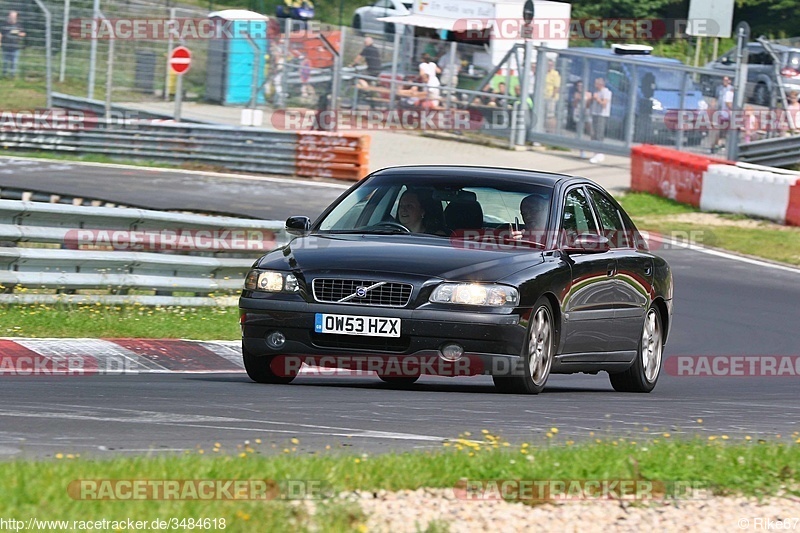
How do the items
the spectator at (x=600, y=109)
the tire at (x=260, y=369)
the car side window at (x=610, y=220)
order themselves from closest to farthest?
the tire at (x=260, y=369), the car side window at (x=610, y=220), the spectator at (x=600, y=109)

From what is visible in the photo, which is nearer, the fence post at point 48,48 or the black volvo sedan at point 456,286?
the black volvo sedan at point 456,286

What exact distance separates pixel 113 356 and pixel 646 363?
3801 millimetres

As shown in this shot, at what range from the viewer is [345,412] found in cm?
720

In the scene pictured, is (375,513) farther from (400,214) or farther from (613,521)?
(400,214)

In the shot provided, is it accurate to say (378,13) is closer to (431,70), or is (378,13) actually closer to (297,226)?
(431,70)

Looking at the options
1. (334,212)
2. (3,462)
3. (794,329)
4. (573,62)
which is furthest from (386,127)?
(3,462)

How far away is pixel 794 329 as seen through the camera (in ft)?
50.2

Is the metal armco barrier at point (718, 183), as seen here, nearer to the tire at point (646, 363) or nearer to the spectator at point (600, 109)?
the spectator at point (600, 109)

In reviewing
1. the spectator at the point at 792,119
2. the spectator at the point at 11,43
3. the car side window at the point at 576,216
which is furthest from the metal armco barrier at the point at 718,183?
the car side window at the point at 576,216

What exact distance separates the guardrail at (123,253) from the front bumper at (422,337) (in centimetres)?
367

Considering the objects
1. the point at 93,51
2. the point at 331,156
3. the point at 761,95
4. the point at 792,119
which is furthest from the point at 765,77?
the point at 93,51

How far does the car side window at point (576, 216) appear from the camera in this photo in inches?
369

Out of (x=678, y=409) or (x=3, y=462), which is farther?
(x=678, y=409)

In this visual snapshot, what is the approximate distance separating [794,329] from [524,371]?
7.73 m
